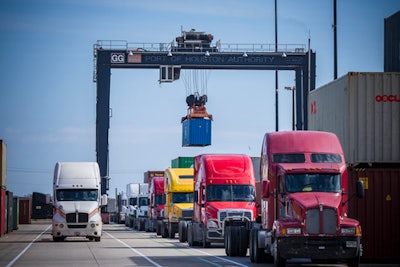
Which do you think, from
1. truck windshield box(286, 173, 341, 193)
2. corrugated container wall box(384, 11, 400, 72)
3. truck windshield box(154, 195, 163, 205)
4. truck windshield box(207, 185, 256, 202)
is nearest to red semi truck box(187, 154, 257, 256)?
truck windshield box(207, 185, 256, 202)

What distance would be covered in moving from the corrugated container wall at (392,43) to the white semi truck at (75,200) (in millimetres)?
14527

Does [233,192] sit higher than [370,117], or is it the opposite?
[370,117]

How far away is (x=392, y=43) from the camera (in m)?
40.4

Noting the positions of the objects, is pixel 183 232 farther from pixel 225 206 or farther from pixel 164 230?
pixel 225 206

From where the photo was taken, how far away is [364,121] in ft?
102

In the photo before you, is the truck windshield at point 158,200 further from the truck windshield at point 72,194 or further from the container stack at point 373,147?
the container stack at point 373,147

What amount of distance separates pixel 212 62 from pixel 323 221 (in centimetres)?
4096

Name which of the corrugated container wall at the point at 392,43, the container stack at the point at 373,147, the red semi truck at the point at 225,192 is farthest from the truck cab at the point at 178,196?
the container stack at the point at 373,147

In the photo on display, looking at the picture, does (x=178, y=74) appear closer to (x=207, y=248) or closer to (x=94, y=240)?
(x=94, y=240)

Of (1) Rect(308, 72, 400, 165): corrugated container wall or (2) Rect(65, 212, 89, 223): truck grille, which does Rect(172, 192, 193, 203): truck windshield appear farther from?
(1) Rect(308, 72, 400, 165): corrugated container wall

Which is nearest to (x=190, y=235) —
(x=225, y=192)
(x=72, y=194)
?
(x=225, y=192)

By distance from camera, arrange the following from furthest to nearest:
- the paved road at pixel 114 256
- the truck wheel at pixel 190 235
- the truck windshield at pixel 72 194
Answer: the truck windshield at pixel 72 194 → the truck wheel at pixel 190 235 → the paved road at pixel 114 256

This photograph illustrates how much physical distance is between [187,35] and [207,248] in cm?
2882

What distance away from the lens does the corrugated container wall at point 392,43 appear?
3987 centimetres
